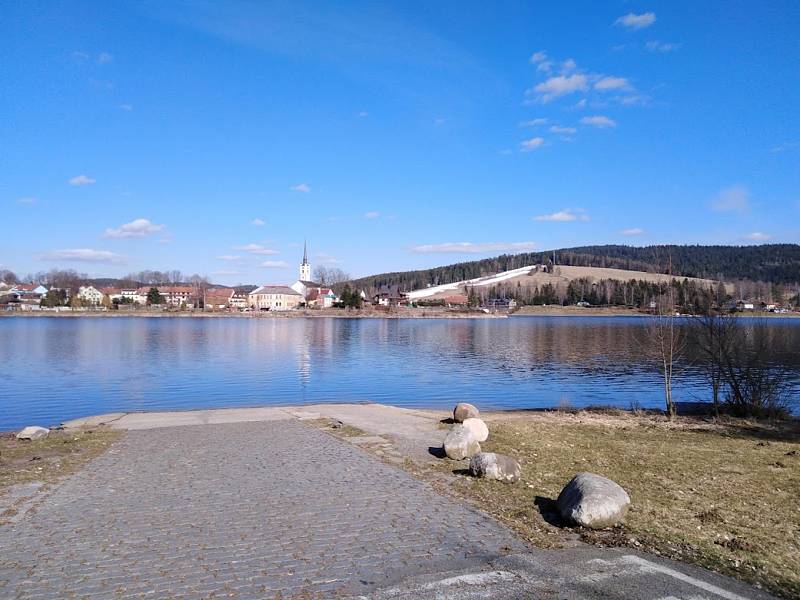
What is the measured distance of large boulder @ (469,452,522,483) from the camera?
34.8 feet

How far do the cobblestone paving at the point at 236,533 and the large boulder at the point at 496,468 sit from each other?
3.92 feet

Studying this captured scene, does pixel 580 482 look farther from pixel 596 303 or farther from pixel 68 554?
pixel 596 303

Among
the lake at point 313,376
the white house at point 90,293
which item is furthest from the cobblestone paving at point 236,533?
the white house at point 90,293

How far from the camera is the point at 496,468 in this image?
35.1ft

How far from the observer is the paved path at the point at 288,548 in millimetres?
6039

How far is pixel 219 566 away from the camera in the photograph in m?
6.53

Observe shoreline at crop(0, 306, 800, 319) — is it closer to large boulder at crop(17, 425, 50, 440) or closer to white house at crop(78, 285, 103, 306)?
white house at crop(78, 285, 103, 306)

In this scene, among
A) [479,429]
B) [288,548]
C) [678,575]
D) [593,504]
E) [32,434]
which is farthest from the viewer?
[32,434]

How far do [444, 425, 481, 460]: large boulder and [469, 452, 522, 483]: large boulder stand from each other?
60.7 inches

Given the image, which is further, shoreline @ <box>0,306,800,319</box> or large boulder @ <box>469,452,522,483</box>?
shoreline @ <box>0,306,800,319</box>

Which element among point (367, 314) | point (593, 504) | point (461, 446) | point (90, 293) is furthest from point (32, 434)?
point (90, 293)

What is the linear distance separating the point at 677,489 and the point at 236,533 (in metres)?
7.49

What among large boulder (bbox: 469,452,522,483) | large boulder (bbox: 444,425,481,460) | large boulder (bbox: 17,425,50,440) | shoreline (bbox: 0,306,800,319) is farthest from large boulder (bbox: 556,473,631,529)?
shoreline (bbox: 0,306,800,319)

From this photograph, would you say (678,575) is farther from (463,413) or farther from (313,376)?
(313,376)
